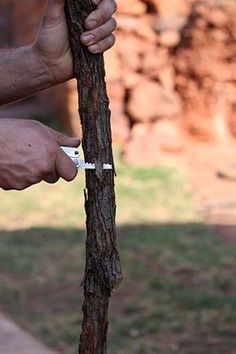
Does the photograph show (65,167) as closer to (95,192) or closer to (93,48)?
(95,192)

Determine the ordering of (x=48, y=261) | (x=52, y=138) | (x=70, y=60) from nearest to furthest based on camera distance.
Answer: (x=52, y=138), (x=70, y=60), (x=48, y=261)

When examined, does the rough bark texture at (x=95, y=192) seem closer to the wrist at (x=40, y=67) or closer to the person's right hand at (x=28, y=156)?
the person's right hand at (x=28, y=156)

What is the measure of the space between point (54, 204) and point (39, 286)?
273 centimetres

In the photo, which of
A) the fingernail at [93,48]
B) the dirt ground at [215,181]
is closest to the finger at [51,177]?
the fingernail at [93,48]

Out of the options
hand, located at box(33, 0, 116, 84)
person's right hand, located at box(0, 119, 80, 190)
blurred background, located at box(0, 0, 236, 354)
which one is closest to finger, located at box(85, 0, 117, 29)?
hand, located at box(33, 0, 116, 84)

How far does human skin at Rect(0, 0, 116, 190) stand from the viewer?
7.64ft

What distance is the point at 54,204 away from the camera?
9.70 meters

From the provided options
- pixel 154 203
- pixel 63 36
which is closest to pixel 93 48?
pixel 63 36

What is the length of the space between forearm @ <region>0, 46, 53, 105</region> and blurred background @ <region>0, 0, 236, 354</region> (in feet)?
9.79

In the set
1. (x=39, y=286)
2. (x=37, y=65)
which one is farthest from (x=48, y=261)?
(x=37, y=65)

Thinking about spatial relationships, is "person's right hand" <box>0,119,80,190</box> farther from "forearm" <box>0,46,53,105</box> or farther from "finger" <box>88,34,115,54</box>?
Result: "forearm" <box>0,46,53,105</box>

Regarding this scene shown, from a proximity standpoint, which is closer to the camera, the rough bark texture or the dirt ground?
the rough bark texture

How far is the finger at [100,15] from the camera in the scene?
239cm

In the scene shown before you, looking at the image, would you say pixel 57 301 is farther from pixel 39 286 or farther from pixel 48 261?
pixel 48 261
